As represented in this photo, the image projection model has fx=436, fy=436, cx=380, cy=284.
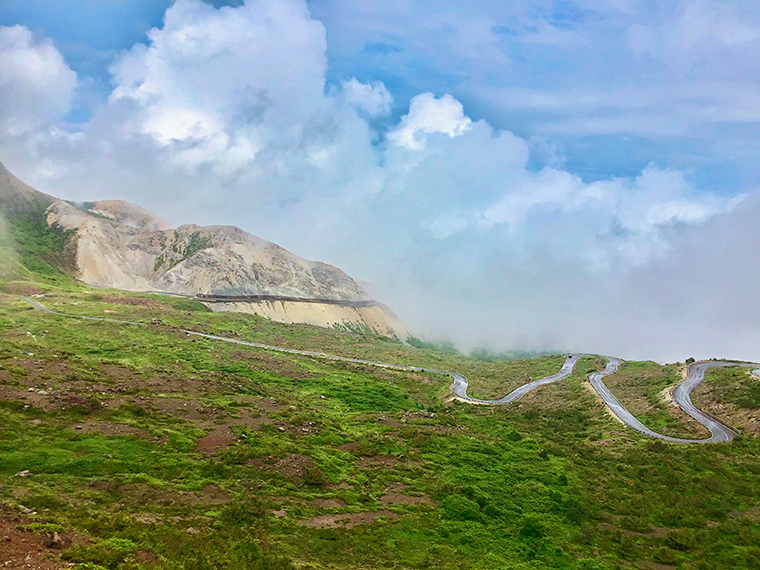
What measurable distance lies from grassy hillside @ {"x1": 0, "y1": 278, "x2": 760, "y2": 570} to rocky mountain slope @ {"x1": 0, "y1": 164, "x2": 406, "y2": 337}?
98.8m

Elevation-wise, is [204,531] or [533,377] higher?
[533,377]

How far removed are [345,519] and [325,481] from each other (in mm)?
4214

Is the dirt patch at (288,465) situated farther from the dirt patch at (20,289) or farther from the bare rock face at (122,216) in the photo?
the bare rock face at (122,216)

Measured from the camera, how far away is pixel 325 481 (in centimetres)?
2658

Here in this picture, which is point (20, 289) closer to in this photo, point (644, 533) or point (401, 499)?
point (401, 499)

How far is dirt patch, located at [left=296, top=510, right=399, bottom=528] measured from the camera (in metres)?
21.7

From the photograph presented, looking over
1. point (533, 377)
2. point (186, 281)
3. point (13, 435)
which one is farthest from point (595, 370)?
point (186, 281)

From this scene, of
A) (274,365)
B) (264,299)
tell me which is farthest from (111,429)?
(264,299)

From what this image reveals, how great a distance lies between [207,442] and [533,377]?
201 ft

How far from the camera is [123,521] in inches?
682

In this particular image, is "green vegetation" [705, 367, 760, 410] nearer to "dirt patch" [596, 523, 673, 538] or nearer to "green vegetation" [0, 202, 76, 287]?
"dirt patch" [596, 523, 673, 538]

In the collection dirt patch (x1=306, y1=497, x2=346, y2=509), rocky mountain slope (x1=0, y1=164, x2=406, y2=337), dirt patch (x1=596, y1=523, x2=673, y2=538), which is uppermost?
rocky mountain slope (x1=0, y1=164, x2=406, y2=337)

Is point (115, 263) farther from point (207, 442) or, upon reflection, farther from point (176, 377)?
point (207, 442)

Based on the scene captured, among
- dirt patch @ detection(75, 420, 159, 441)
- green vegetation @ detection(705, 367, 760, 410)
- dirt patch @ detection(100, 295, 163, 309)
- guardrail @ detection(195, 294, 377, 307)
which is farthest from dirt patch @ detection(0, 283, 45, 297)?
green vegetation @ detection(705, 367, 760, 410)
